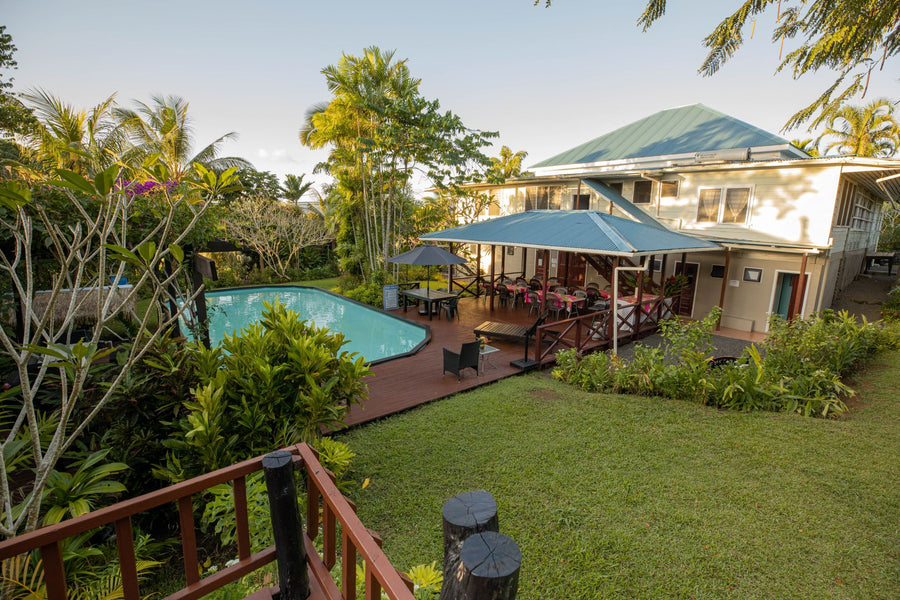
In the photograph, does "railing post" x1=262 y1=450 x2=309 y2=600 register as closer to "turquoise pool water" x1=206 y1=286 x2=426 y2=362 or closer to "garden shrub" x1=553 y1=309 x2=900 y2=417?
"garden shrub" x1=553 y1=309 x2=900 y2=417

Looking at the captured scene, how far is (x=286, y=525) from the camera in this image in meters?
2.24

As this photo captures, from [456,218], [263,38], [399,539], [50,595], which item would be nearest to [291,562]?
[50,595]

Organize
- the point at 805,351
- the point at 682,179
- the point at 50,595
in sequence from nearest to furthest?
1. the point at 50,595
2. the point at 805,351
3. the point at 682,179

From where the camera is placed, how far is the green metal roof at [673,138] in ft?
47.9

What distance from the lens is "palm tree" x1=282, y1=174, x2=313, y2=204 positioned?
25.4 metres

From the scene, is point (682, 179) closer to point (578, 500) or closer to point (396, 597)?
point (578, 500)

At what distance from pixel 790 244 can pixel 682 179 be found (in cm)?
365

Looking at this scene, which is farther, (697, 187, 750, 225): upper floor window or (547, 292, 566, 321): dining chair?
(697, 187, 750, 225): upper floor window

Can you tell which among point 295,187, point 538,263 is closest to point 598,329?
point 538,263

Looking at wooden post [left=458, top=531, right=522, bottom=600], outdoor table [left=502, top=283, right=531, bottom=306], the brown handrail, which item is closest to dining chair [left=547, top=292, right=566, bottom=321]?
outdoor table [left=502, top=283, right=531, bottom=306]

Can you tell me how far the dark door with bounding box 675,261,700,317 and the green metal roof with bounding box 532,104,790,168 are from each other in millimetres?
4313

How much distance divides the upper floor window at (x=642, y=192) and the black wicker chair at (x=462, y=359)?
34.3 feet

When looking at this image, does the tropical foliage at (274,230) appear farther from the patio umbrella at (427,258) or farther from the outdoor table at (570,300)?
the outdoor table at (570,300)

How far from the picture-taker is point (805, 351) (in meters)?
7.11
